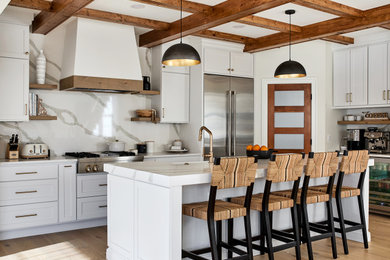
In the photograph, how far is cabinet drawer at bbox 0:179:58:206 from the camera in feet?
14.4

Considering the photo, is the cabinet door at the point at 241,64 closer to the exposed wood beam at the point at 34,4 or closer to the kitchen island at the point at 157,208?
the kitchen island at the point at 157,208

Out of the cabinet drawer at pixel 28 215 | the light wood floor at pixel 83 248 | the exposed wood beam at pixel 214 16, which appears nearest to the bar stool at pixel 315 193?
the light wood floor at pixel 83 248

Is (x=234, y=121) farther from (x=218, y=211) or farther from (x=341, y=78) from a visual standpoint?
(x=218, y=211)

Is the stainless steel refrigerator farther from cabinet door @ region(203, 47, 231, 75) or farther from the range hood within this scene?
the range hood

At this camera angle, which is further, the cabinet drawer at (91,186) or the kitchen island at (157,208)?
the cabinet drawer at (91,186)

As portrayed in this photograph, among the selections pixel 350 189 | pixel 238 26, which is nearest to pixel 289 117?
pixel 238 26

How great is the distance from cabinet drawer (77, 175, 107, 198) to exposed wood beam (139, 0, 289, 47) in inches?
81.2

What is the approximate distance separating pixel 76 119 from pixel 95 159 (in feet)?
2.88

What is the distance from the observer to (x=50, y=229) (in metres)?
4.74

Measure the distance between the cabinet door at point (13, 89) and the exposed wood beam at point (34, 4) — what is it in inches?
28.1

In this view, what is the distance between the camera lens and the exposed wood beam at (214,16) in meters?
4.02

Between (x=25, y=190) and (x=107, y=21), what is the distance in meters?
2.26

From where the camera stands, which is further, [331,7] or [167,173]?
[331,7]

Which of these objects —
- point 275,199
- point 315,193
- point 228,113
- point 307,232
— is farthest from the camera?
point 228,113
